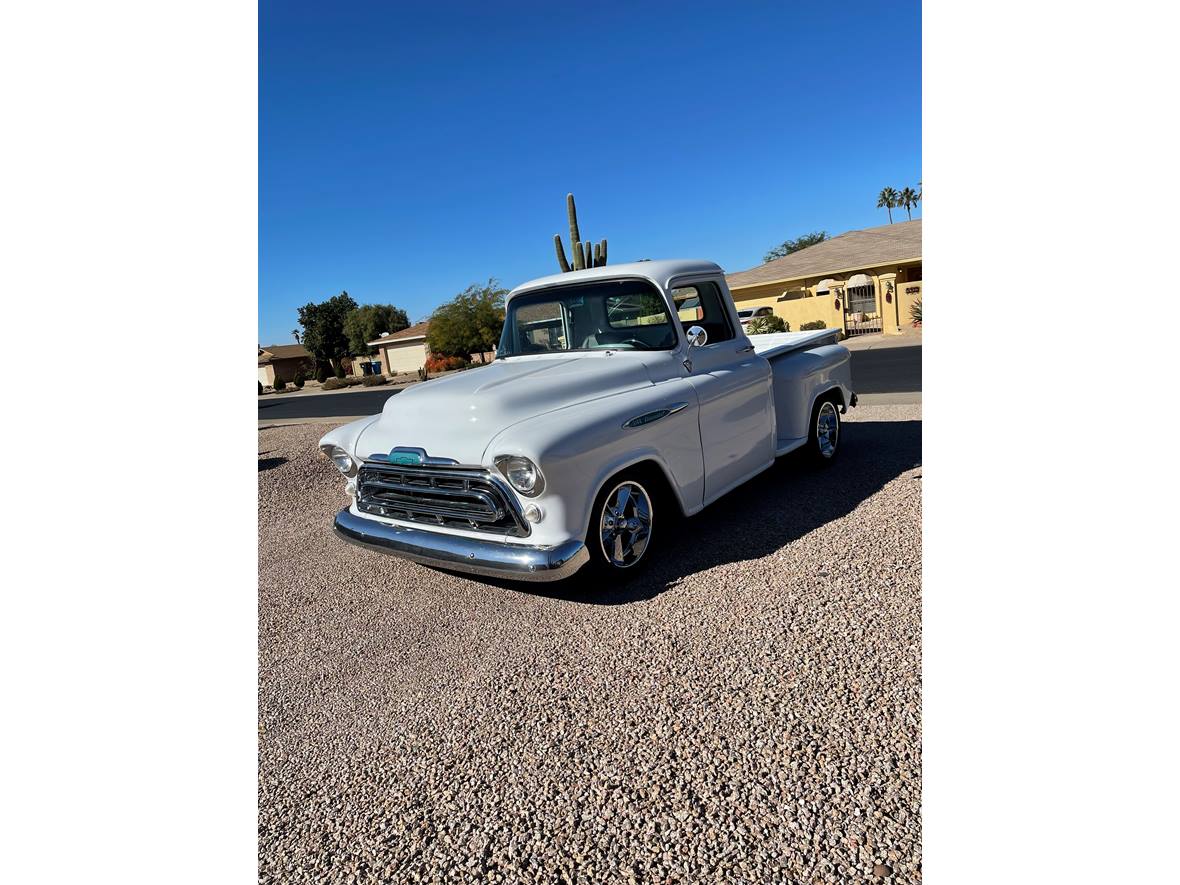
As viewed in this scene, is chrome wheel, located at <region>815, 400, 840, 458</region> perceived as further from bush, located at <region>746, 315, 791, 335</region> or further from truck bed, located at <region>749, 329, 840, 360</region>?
bush, located at <region>746, 315, 791, 335</region>

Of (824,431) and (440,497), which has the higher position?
(824,431)

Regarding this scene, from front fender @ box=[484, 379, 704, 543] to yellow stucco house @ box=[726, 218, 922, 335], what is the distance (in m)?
23.5

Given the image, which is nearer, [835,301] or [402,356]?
[835,301]

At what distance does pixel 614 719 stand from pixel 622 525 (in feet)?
4.32

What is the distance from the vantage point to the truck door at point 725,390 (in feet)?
14.3

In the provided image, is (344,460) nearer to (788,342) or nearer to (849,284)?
(788,342)

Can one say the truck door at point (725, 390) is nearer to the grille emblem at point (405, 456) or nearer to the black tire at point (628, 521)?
the black tire at point (628, 521)

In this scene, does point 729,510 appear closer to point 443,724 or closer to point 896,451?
point 896,451

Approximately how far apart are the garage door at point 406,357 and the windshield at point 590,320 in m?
46.3

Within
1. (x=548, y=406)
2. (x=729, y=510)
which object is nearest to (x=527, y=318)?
(x=548, y=406)

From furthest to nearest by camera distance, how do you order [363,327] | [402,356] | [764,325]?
[363,327]
[402,356]
[764,325]

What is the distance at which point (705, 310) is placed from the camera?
197 inches

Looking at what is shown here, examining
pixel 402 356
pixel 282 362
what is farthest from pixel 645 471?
pixel 282 362

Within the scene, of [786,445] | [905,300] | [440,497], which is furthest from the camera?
[905,300]
